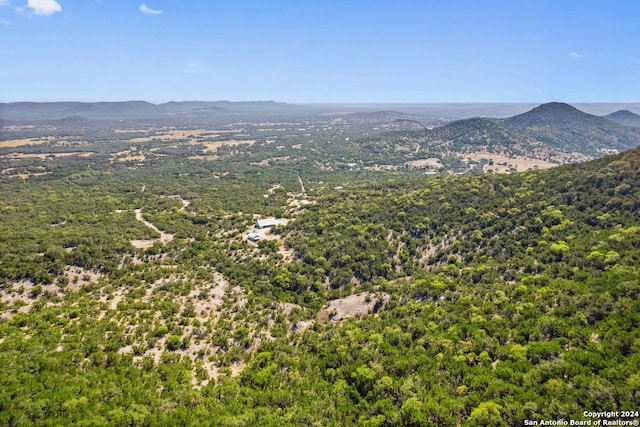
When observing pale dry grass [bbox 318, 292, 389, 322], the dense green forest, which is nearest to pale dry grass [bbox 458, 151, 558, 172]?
the dense green forest

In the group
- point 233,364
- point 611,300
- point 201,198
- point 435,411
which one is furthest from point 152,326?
point 201,198

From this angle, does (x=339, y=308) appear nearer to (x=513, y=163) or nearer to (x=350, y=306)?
(x=350, y=306)

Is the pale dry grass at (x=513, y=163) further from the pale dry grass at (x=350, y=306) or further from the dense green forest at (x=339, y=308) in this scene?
the pale dry grass at (x=350, y=306)

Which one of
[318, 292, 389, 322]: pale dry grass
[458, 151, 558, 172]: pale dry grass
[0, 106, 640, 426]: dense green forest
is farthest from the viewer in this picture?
[458, 151, 558, 172]: pale dry grass

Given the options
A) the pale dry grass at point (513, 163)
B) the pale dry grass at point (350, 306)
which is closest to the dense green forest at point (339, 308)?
the pale dry grass at point (350, 306)

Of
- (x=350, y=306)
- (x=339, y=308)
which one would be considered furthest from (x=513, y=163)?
(x=339, y=308)

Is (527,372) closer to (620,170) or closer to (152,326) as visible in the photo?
(152,326)

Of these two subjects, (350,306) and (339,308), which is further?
(350,306)

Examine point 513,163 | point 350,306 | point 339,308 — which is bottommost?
point 339,308

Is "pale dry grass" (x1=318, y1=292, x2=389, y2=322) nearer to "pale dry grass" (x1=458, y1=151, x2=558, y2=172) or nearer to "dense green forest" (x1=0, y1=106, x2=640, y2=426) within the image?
"dense green forest" (x1=0, y1=106, x2=640, y2=426)
